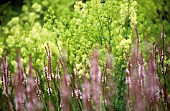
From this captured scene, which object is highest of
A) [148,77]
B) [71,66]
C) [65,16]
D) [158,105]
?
[65,16]

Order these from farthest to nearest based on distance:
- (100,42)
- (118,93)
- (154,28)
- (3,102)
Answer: (154,28)
(3,102)
(100,42)
(118,93)

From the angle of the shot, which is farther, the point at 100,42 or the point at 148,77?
Answer: the point at 100,42

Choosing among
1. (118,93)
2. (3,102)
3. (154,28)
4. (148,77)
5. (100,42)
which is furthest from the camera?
(154,28)

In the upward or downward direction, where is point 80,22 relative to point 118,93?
upward

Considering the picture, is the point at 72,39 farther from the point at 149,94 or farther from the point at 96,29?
the point at 149,94

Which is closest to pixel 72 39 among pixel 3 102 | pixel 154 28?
pixel 3 102

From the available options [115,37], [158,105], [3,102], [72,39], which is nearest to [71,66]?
[72,39]

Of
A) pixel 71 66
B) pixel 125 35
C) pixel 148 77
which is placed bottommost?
pixel 148 77

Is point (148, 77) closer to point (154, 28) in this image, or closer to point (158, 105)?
point (158, 105)

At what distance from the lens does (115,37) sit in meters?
4.25

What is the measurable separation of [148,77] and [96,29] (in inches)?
61.6

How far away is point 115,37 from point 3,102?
1.76 metres

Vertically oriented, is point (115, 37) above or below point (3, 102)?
above

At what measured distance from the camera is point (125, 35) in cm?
462
